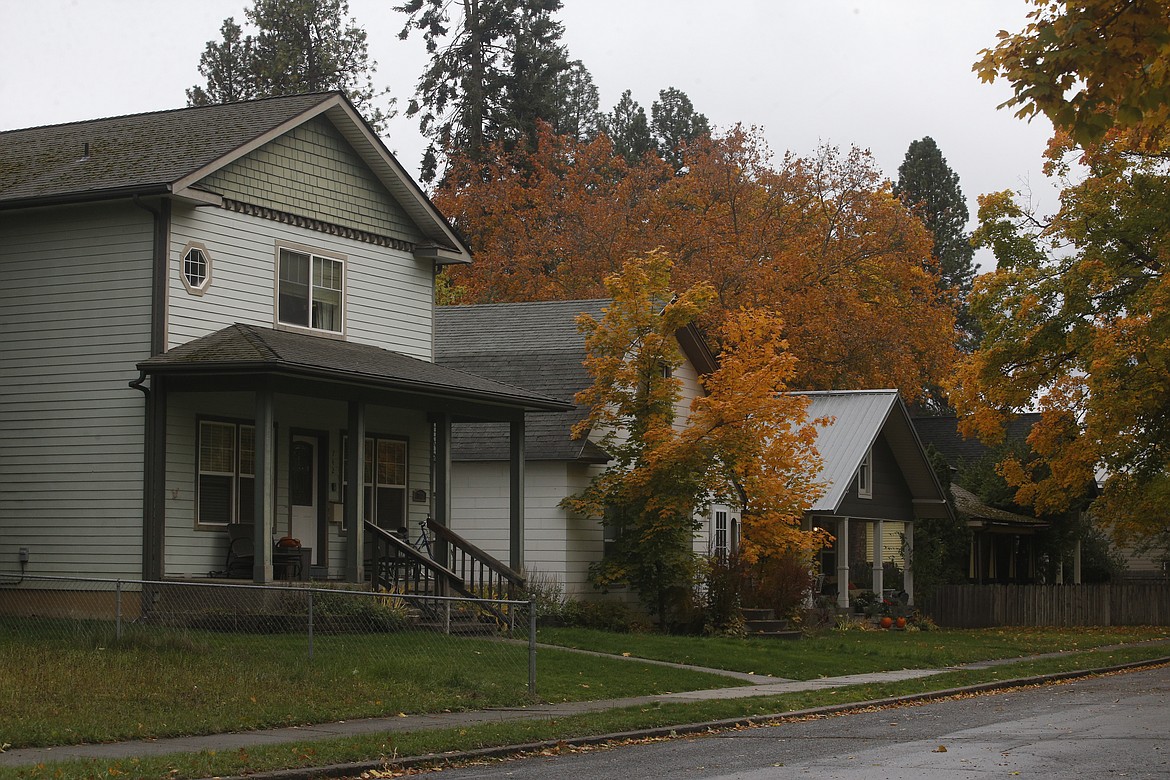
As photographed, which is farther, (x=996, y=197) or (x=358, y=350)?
(x=996, y=197)

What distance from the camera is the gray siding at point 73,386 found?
23.1 m

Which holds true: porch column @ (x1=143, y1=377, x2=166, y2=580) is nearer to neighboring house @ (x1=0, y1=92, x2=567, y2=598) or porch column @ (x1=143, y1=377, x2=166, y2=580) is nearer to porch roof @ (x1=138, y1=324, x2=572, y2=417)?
neighboring house @ (x1=0, y1=92, x2=567, y2=598)

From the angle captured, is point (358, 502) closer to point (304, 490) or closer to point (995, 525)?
point (304, 490)

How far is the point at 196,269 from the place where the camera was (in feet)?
77.5

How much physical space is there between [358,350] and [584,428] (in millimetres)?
5505

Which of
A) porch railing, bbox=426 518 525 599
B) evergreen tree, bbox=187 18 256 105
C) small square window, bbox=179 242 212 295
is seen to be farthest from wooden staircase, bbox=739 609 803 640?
evergreen tree, bbox=187 18 256 105

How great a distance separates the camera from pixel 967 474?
49.0 metres

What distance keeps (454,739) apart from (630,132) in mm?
72858

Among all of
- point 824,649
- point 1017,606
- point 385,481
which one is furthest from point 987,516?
point 385,481

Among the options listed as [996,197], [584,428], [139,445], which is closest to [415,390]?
[139,445]

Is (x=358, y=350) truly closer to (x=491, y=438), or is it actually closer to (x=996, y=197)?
(x=491, y=438)

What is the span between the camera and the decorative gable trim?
80.3 feet

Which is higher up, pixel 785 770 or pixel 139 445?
pixel 139 445

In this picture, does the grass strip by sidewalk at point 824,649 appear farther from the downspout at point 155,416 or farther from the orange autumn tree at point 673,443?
the downspout at point 155,416
